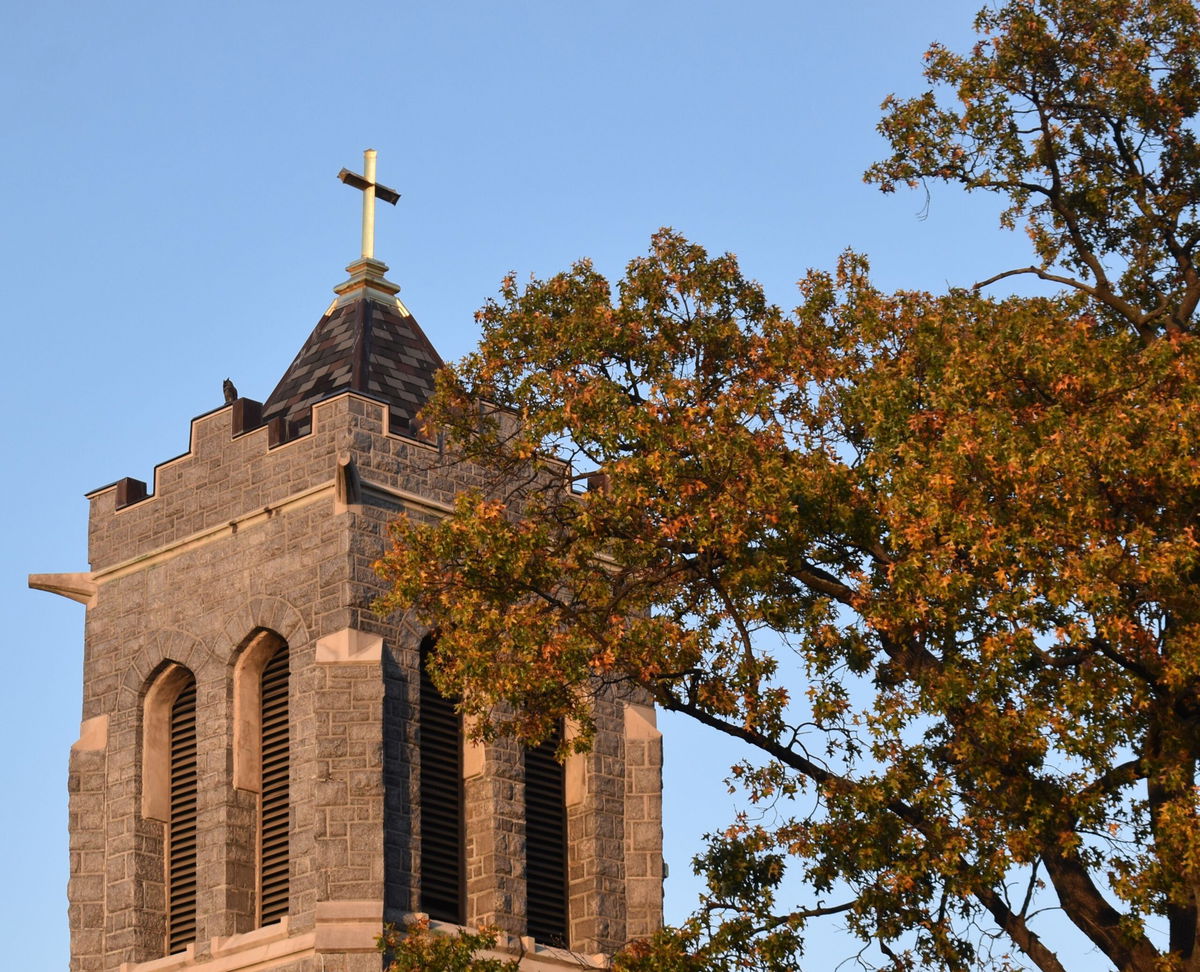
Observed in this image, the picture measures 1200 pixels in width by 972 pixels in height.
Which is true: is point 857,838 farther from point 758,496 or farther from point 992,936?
point 758,496

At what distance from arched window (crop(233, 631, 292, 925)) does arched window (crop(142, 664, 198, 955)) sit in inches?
35.8

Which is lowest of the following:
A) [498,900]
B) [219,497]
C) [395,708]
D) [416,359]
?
[498,900]

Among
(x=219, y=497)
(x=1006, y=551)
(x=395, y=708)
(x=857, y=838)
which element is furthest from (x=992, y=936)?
(x=219, y=497)

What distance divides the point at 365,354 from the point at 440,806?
19.6ft

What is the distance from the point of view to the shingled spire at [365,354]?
3097 cm

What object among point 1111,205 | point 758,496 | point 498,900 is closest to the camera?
point 758,496

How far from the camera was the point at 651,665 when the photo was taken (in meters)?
21.3

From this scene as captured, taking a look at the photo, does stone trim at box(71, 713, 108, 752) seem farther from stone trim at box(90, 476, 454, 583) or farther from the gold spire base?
the gold spire base

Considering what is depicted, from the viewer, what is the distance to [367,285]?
32906 millimetres

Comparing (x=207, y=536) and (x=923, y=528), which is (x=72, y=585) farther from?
(x=923, y=528)

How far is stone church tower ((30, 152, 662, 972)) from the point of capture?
27672 millimetres

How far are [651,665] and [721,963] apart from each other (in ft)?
8.25

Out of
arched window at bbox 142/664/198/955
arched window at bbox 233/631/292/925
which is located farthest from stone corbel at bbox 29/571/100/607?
arched window at bbox 233/631/292/925

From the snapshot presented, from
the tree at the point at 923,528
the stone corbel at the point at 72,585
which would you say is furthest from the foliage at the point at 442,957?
the stone corbel at the point at 72,585
